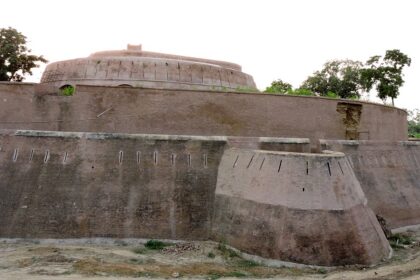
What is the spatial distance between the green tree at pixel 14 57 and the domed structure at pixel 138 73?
1.89 m

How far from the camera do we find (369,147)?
44.4 ft

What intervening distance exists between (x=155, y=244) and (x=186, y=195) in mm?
1493

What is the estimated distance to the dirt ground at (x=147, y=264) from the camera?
7.79m

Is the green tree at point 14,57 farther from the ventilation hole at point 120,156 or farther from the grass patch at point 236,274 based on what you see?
the grass patch at point 236,274

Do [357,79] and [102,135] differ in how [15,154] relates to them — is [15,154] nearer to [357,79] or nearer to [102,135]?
[102,135]

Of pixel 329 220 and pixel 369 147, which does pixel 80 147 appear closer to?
pixel 329 220

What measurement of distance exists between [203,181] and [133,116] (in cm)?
308

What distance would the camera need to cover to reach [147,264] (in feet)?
27.7

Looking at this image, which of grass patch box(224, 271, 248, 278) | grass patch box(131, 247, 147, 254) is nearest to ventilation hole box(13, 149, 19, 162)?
grass patch box(131, 247, 147, 254)

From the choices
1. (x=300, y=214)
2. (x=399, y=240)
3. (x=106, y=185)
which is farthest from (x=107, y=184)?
(x=399, y=240)

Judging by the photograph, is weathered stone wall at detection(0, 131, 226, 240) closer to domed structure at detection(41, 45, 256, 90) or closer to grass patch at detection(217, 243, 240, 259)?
grass patch at detection(217, 243, 240, 259)

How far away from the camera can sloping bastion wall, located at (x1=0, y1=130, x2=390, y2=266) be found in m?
8.88

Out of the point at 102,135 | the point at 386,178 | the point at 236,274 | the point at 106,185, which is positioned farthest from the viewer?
the point at 386,178

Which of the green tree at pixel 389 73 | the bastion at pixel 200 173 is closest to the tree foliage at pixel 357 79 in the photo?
the green tree at pixel 389 73
